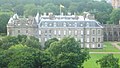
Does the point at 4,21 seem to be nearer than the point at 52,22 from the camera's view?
No

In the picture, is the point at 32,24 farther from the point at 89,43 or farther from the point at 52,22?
the point at 89,43

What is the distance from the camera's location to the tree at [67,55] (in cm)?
6603

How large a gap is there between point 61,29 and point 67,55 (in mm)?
42062

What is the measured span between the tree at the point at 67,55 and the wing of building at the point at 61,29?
25577 mm

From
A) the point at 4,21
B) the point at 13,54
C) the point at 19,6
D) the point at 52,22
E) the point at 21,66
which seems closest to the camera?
the point at 21,66

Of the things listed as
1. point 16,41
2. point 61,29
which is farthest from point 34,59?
point 61,29

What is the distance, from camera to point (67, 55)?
223 feet

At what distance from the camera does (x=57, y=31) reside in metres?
110

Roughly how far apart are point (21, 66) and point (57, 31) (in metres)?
46.3

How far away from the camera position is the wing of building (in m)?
109

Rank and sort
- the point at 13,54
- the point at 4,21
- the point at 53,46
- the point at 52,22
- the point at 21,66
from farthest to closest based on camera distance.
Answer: the point at 4,21, the point at 52,22, the point at 53,46, the point at 13,54, the point at 21,66

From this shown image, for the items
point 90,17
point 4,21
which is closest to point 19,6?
point 4,21

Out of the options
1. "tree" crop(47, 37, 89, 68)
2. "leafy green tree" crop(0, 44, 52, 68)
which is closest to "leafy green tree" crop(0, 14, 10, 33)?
"tree" crop(47, 37, 89, 68)

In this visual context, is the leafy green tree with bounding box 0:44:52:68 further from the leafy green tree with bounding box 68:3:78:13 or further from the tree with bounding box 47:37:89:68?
the leafy green tree with bounding box 68:3:78:13
